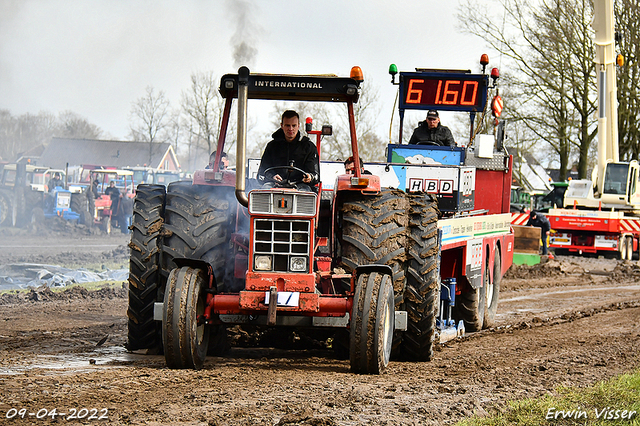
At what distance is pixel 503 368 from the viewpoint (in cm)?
732

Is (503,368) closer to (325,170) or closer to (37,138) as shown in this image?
(325,170)

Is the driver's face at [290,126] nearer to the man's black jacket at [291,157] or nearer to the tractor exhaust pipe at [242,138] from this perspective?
the man's black jacket at [291,157]

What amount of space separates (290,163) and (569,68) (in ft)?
96.4

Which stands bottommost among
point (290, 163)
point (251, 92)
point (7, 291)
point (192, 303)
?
point (7, 291)

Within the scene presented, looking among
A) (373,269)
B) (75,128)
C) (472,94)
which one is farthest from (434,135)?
(75,128)

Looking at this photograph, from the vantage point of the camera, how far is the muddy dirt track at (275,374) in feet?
16.3

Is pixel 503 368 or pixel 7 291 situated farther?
pixel 7 291

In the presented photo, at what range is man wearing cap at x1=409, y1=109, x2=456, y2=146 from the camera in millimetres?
12602

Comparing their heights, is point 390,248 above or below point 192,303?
above

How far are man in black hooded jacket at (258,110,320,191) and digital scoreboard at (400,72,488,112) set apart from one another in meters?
6.18

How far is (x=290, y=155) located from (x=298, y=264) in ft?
4.20

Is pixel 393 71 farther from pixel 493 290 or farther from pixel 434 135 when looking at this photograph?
pixel 493 290

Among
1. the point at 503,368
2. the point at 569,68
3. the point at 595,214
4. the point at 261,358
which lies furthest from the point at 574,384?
the point at 569,68

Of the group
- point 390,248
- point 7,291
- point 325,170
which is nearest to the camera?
point 390,248
